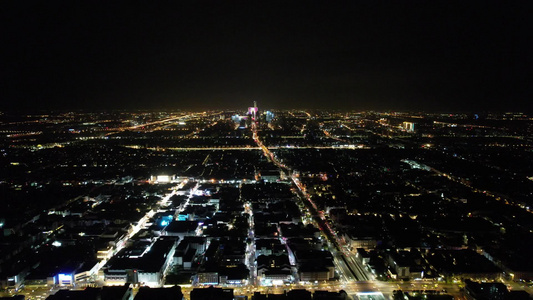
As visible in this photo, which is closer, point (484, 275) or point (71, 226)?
point (484, 275)

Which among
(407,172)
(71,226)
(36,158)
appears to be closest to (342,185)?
→ (407,172)

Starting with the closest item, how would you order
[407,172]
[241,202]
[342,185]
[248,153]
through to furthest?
[241,202], [342,185], [407,172], [248,153]

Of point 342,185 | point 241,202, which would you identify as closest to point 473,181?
point 342,185

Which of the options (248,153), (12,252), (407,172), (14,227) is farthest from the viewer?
(248,153)

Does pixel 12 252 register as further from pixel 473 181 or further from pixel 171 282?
pixel 473 181

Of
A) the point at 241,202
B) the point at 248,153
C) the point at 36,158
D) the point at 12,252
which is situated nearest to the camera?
the point at 12,252

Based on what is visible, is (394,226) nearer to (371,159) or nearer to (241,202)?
(241,202)

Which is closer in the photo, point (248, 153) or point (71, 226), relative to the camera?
point (71, 226)

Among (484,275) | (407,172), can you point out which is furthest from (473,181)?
(484,275)

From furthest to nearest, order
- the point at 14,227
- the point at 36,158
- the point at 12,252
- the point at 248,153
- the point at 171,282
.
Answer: the point at 248,153 → the point at 36,158 → the point at 14,227 → the point at 12,252 → the point at 171,282
